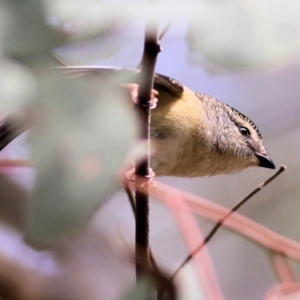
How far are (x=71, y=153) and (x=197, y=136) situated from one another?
1.14m

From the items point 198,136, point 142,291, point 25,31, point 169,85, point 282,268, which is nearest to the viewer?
point 25,31

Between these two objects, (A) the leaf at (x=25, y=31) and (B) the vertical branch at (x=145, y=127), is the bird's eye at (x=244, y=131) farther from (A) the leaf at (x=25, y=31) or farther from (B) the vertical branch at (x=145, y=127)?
(A) the leaf at (x=25, y=31)

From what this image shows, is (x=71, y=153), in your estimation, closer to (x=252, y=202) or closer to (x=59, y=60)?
(x=59, y=60)

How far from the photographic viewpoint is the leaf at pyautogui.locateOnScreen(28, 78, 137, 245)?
0.42m

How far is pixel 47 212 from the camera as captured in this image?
42 centimetres

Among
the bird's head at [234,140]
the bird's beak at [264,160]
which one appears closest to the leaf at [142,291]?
the bird's head at [234,140]

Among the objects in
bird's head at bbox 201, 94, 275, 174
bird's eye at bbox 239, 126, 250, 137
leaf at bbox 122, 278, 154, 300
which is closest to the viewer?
leaf at bbox 122, 278, 154, 300

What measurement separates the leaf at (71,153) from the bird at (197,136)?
822mm

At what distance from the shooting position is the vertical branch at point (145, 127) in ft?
1.71

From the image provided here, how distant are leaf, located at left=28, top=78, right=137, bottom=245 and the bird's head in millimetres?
1232

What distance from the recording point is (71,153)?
0.43m

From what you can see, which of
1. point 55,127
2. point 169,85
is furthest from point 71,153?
point 169,85

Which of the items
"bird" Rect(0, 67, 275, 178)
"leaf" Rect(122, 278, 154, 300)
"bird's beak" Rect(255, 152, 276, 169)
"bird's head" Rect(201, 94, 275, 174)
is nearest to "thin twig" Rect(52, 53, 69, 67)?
"leaf" Rect(122, 278, 154, 300)

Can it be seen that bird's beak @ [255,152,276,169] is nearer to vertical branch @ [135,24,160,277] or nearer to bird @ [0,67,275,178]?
bird @ [0,67,275,178]
